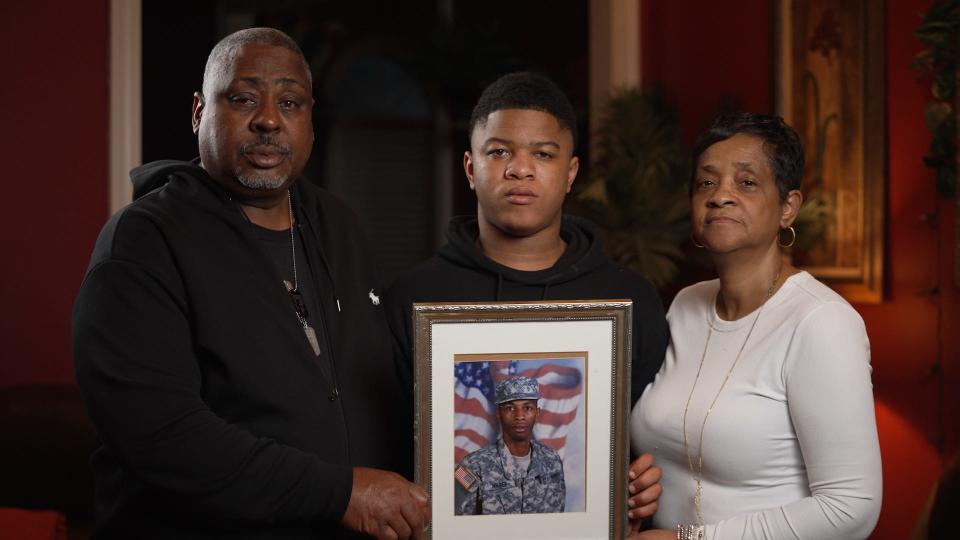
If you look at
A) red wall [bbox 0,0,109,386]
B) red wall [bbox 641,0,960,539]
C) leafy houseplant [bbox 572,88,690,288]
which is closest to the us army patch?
red wall [bbox 641,0,960,539]

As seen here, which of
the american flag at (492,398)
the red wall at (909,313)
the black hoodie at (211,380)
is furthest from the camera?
the red wall at (909,313)

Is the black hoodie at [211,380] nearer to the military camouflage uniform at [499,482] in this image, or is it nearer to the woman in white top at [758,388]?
the military camouflage uniform at [499,482]

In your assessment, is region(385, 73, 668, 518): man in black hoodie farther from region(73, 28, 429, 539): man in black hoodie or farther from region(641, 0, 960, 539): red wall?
region(641, 0, 960, 539): red wall

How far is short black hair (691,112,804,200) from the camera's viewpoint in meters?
2.18

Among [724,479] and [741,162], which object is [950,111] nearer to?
[741,162]

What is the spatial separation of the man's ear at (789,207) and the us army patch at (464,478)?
885 millimetres

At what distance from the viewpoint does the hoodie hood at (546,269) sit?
234 cm

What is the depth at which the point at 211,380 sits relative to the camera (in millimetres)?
1978

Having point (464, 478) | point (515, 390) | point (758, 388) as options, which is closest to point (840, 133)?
point (758, 388)

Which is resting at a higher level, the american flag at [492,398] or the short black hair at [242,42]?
the short black hair at [242,42]

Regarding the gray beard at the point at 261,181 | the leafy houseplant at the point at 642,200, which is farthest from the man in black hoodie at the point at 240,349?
the leafy houseplant at the point at 642,200

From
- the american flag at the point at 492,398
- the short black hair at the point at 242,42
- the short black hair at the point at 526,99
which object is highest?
the short black hair at the point at 242,42

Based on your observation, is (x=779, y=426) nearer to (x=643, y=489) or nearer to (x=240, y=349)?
(x=643, y=489)

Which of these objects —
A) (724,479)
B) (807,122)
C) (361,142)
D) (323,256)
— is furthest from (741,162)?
(361,142)
